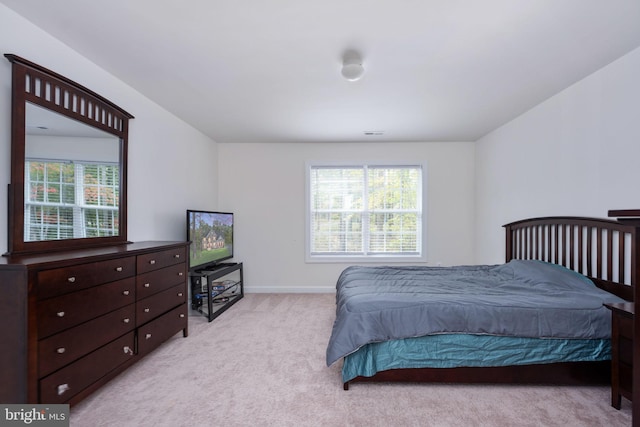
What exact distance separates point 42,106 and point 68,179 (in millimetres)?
502

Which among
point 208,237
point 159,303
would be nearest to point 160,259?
point 159,303

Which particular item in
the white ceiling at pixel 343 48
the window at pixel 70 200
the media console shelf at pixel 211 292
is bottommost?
the media console shelf at pixel 211 292

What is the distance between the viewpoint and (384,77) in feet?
8.82

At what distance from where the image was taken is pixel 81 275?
1840 millimetres

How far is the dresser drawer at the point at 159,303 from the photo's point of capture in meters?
2.42

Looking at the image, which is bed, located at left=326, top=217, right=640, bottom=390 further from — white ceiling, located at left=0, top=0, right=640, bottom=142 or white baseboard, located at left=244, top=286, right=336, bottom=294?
white baseboard, located at left=244, top=286, right=336, bottom=294

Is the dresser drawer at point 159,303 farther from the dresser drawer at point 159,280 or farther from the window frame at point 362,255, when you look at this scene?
the window frame at point 362,255

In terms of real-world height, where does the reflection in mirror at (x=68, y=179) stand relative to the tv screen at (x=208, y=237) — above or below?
above

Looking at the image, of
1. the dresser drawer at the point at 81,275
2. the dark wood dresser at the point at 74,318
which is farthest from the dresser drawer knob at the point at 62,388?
the dresser drawer at the point at 81,275

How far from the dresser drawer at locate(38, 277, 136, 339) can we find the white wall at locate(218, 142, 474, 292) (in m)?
2.82

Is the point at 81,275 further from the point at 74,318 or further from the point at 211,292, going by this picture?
the point at 211,292

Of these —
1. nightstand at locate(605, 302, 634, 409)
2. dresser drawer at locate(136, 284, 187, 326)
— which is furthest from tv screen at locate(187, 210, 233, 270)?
nightstand at locate(605, 302, 634, 409)

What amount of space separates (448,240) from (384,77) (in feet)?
10.6

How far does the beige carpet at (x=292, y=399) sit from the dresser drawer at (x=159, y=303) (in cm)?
41
